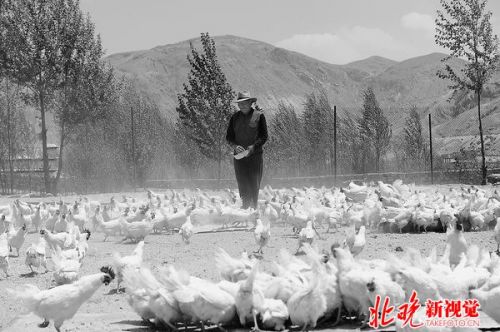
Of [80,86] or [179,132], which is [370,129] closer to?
[179,132]

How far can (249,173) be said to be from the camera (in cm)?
1326

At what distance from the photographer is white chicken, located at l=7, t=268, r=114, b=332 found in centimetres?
548

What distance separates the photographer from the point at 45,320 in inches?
227

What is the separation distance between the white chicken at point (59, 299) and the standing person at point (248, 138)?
7.42 meters

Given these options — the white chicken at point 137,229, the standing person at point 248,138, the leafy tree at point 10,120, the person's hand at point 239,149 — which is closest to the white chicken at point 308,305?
the white chicken at point 137,229

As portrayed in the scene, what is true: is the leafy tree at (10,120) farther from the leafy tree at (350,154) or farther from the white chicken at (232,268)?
the white chicken at (232,268)

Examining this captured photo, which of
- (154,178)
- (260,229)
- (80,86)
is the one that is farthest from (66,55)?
(260,229)

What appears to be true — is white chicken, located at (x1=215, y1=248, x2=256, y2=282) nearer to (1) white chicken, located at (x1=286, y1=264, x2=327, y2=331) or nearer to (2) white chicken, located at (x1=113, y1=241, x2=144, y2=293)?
(1) white chicken, located at (x1=286, y1=264, x2=327, y2=331)

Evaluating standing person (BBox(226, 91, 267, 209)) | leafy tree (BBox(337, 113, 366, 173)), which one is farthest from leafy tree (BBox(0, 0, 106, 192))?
standing person (BBox(226, 91, 267, 209))

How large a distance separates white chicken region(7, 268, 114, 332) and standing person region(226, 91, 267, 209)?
7.42 meters

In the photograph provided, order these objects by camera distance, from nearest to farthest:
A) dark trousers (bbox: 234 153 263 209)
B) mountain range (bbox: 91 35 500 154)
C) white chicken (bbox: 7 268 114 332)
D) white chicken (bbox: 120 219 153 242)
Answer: white chicken (bbox: 7 268 114 332) < white chicken (bbox: 120 219 153 242) < dark trousers (bbox: 234 153 263 209) < mountain range (bbox: 91 35 500 154)

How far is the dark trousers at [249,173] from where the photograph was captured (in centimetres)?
1318

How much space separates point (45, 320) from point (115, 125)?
1115 inches

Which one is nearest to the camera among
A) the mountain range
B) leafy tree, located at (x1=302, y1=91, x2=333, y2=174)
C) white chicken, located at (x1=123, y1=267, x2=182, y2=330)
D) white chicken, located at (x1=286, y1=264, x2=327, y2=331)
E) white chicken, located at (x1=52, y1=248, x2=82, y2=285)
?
white chicken, located at (x1=286, y1=264, x2=327, y2=331)
